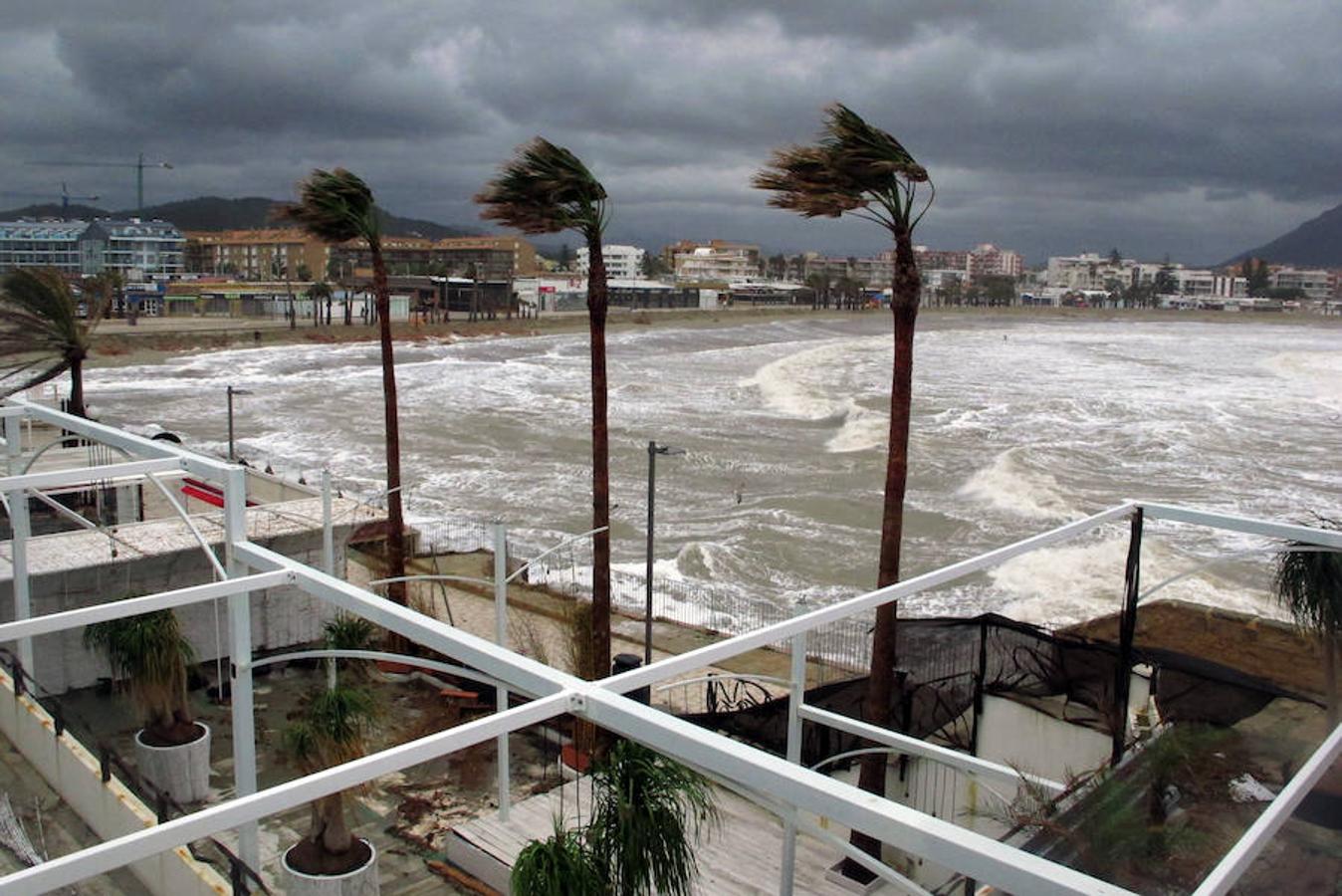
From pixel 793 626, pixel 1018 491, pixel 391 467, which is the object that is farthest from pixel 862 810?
pixel 1018 491

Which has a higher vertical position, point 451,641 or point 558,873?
point 451,641

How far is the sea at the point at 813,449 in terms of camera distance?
2534 centimetres

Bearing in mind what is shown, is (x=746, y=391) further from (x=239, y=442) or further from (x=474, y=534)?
(x=474, y=534)

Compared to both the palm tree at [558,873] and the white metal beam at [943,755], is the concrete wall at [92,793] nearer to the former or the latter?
the palm tree at [558,873]

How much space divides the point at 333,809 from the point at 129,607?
227 cm

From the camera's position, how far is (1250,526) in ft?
28.6

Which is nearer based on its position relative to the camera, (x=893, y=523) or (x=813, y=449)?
(x=893, y=523)

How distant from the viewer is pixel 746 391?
2408 inches

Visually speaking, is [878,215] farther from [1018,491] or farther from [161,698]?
[1018,491]

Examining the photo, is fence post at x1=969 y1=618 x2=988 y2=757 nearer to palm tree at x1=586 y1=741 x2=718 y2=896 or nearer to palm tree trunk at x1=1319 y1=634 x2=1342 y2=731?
palm tree trunk at x1=1319 y1=634 x2=1342 y2=731

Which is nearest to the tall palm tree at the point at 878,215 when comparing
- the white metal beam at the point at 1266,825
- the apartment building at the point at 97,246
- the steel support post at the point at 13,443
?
the white metal beam at the point at 1266,825

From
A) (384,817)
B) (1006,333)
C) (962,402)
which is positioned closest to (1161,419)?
(962,402)

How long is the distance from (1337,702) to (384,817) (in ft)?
26.2

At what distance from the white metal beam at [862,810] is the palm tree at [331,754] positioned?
505cm
